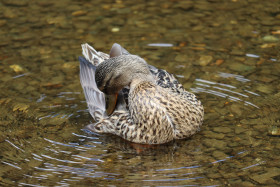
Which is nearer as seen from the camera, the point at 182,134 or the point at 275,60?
the point at 182,134

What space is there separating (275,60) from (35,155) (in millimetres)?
4517

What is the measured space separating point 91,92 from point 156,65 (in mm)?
1571

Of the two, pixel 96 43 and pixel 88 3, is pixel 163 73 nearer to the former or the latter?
pixel 96 43

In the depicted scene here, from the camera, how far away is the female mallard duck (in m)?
7.34

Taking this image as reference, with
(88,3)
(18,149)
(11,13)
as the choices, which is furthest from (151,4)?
(18,149)

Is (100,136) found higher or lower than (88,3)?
lower

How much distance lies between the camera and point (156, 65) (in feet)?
31.4

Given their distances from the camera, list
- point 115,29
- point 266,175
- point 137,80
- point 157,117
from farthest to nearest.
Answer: point 115,29 < point 137,80 < point 157,117 < point 266,175

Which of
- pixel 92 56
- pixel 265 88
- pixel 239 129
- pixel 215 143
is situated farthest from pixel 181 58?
pixel 215 143

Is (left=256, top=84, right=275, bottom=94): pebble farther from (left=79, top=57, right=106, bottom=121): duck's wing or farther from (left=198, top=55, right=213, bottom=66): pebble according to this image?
(left=79, top=57, right=106, bottom=121): duck's wing

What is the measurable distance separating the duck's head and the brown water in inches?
30.8

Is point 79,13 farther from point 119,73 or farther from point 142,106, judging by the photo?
point 142,106

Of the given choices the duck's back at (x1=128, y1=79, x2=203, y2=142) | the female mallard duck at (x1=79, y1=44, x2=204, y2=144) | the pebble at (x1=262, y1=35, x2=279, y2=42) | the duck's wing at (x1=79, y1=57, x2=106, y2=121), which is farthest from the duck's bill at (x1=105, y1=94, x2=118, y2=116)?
the pebble at (x1=262, y1=35, x2=279, y2=42)

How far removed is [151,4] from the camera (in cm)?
1205
